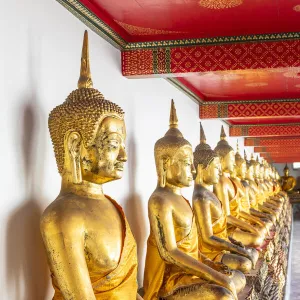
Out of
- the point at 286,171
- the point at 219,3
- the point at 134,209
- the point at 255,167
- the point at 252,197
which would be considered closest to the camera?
the point at 219,3

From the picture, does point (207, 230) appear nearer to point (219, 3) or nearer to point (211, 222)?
point (211, 222)

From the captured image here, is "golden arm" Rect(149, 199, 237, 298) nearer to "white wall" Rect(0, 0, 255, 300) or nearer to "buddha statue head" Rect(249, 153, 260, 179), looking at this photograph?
"white wall" Rect(0, 0, 255, 300)

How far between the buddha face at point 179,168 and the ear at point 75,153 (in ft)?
4.50

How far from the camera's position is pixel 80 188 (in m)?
2.87

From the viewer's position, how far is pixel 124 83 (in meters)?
4.34

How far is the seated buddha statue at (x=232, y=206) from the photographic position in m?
5.68

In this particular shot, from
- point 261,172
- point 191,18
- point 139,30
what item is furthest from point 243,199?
point 261,172

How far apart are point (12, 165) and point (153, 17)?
5.07ft

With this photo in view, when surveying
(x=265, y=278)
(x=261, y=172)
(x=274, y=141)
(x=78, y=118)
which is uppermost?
(x=78, y=118)

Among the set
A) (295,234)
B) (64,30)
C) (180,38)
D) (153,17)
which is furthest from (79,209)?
(295,234)

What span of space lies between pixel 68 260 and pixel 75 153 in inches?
20.1

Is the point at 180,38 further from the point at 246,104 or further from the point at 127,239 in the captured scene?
the point at 246,104

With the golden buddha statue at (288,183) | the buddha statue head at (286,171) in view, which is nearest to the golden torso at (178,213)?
the golden buddha statue at (288,183)

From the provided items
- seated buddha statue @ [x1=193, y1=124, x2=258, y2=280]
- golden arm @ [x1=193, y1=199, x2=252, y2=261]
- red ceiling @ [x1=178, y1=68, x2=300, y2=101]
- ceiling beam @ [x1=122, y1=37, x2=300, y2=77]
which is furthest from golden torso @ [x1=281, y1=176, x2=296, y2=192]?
ceiling beam @ [x1=122, y1=37, x2=300, y2=77]
